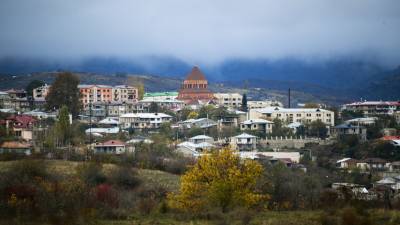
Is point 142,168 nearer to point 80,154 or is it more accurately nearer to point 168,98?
point 80,154

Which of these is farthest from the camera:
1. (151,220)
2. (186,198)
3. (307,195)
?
(307,195)

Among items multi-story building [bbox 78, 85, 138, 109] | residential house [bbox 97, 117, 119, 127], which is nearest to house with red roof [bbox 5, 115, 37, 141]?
residential house [bbox 97, 117, 119, 127]

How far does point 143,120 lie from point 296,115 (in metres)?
10.5

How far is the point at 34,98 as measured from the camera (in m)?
63.8

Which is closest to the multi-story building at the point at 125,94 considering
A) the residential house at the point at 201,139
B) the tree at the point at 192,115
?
the tree at the point at 192,115

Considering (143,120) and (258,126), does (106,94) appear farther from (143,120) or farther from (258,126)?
(258,126)

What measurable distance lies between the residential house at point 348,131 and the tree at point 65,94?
16.7m

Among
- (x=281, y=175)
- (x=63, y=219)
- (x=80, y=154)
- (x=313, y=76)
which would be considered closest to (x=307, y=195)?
(x=281, y=175)

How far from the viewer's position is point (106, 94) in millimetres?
67250

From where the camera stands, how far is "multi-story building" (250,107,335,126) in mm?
56375

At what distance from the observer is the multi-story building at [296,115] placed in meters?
56.4

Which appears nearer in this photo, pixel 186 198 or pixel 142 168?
→ pixel 186 198

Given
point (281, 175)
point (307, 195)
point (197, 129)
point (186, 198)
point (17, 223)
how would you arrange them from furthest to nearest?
point (197, 129) < point (281, 175) < point (307, 195) < point (186, 198) < point (17, 223)

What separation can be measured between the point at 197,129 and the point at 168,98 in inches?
876
